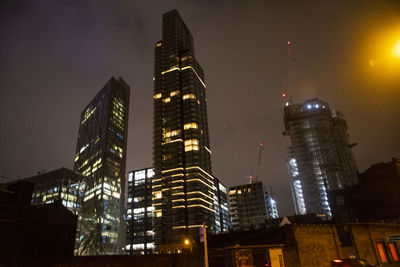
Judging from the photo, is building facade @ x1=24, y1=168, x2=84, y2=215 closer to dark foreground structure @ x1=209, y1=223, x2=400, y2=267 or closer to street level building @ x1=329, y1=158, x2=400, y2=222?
dark foreground structure @ x1=209, y1=223, x2=400, y2=267

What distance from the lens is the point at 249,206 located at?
175500 mm

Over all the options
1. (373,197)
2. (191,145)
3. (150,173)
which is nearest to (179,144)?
(191,145)

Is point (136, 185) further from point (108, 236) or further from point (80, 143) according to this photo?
point (80, 143)

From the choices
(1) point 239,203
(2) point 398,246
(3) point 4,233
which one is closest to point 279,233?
(2) point 398,246

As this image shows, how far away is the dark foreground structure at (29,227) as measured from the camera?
36.6m

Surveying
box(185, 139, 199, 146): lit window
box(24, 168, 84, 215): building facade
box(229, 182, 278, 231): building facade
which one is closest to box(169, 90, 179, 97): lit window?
box(185, 139, 199, 146): lit window

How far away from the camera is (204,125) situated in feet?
432

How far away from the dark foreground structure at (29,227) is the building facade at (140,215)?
8484cm

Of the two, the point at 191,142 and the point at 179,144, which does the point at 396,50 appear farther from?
the point at 179,144

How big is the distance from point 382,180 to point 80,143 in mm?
165960

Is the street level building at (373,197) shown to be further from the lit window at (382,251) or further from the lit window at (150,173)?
the lit window at (150,173)

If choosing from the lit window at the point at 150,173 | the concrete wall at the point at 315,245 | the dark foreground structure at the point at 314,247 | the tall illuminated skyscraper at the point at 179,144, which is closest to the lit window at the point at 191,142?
the tall illuminated skyscraper at the point at 179,144

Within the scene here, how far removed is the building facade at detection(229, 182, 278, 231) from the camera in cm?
17138

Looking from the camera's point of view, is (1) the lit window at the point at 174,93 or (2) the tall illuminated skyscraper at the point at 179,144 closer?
(2) the tall illuminated skyscraper at the point at 179,144
